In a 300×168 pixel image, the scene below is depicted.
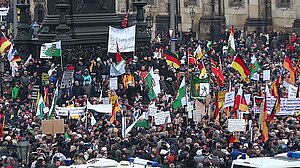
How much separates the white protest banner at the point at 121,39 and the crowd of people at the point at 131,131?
653 millimetres

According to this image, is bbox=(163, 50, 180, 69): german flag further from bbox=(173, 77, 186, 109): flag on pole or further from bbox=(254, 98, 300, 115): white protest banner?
bbox=(254, 98, 300, 115): white protest banner

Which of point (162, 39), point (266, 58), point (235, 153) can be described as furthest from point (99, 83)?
point (162, 39)

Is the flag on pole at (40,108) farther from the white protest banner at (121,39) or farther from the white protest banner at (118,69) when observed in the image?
the white protest banner at (121,39)

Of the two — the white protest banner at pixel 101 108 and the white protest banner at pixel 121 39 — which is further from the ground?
the white protest banner at pixel 121 39

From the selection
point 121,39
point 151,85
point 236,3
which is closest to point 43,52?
point 121,39

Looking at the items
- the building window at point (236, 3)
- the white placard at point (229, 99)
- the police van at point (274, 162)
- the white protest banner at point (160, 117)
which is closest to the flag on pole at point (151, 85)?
the white placard at point (229, 99)

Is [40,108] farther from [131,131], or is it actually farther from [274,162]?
[274,162]

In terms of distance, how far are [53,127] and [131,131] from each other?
6.44 feet

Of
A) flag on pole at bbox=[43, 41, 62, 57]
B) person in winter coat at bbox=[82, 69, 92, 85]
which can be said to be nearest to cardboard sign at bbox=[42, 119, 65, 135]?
person in winter coat at bbox=[82, 69, 92, 85]

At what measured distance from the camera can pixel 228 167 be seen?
23.0 meters

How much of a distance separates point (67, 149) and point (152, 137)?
1.92m

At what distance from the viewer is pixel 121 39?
37062 mm

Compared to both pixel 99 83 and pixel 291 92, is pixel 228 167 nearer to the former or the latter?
pixel 291 92

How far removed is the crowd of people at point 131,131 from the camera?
2391 centimetres
